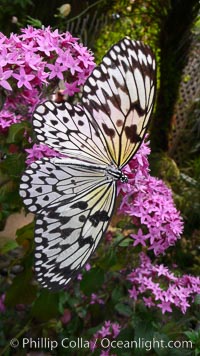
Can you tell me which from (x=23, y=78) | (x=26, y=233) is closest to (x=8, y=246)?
(x=26, y=233)

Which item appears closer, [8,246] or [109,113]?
[109,113]

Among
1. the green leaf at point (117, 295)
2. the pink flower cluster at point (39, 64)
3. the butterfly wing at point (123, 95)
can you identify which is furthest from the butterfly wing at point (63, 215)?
the green leaf at point (117, 295)

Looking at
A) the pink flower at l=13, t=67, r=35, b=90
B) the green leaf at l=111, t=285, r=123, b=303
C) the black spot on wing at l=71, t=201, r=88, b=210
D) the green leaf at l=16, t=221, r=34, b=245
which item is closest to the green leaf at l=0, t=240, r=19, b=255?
the green leaf at l=16, t=221, r=34, b=245

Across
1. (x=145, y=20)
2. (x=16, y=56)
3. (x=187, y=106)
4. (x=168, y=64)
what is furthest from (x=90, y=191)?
(x=187, y=106)

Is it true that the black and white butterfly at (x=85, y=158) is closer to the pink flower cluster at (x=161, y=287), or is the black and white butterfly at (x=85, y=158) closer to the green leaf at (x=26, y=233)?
the green leaf at (x=26, y=233)

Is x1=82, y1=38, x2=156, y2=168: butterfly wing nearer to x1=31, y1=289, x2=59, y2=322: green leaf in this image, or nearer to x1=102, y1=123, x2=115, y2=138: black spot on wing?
x1=102, y1=123, x2=115, y2=138: black spot on wing

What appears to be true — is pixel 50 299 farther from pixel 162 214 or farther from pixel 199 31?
pixel 199 31

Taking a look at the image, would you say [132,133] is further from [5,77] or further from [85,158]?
[5,77]
